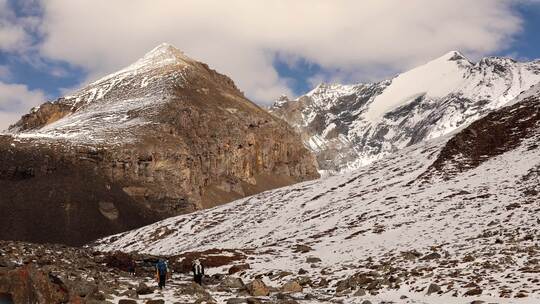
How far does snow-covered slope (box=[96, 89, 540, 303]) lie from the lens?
24438mm

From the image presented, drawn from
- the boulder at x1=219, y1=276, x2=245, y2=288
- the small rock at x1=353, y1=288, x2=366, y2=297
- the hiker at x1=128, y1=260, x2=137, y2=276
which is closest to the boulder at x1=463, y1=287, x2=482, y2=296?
the small rock at x1=353, y1=288, x2=366, y2=297

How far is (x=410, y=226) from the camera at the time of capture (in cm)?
3928

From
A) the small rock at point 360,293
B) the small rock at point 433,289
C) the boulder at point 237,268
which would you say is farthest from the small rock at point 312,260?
the small rock at point 433,289

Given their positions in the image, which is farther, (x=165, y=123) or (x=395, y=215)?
(x=165, y=123)

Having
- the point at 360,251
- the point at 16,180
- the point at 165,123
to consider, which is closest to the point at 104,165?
the point at 16,180

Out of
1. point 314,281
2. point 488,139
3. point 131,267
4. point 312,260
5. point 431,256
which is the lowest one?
point 314,281

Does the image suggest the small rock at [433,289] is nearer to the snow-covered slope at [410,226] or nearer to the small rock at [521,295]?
the snow-covered slope at [410,226]

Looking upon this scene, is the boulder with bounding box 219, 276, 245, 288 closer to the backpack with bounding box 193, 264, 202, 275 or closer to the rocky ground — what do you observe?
the rocky ground

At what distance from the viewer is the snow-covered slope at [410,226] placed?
80.2ft

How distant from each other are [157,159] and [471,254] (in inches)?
5952

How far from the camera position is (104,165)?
155m

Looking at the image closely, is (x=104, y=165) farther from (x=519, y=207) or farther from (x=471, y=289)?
(x=471, y=289)

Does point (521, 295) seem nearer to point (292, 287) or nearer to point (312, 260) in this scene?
point (292, 287)

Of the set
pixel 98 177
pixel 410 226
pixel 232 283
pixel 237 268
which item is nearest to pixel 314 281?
pixel 232 283
